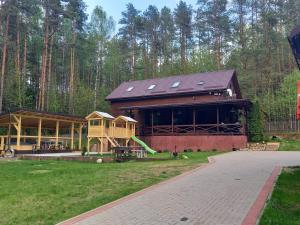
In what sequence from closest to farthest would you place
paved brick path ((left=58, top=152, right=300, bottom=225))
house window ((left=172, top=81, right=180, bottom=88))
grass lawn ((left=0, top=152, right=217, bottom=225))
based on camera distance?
1. paved brick path ((left=58, top=152, right=300, bottom=225))
2. grass lawn ((left=0, top=152, right=217, bottom=225))
3. house window ((left=172, top=81, right=180, bottom=88))

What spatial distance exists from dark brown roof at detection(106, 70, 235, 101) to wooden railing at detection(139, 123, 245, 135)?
3.35 meters

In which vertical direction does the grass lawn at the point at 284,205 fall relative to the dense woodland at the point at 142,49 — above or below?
below

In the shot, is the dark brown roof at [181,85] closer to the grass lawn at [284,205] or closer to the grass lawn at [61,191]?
the grass lawn at [61,191]

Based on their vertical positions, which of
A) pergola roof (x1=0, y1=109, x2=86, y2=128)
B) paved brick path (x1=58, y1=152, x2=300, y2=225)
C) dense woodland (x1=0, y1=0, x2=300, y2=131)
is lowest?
paved brick path (x1=58, y1=152, x2=300, y2=225)

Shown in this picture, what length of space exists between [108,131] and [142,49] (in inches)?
1068

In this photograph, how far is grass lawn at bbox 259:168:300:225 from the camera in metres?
5.40

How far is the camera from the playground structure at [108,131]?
2412 cm

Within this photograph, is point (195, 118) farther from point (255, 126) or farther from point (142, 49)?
point (142, 49)

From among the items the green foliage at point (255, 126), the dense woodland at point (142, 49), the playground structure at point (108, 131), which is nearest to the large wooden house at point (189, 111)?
the green foliage at point (255, 126)

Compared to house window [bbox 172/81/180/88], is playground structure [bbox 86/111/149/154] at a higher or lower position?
lower

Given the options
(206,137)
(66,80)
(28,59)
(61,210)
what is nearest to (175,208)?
(61,210)

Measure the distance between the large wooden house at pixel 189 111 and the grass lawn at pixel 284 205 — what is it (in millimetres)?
16327

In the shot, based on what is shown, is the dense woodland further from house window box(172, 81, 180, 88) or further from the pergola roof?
house window box(172, 81, 180, 88)

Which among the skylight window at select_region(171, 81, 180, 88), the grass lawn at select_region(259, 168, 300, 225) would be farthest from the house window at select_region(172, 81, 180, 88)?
the grass lawn at select_region(259, 168, 300, 225)
